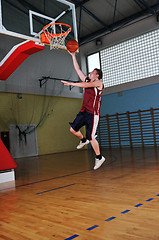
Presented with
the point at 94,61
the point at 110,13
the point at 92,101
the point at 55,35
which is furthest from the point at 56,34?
the point at 94,61

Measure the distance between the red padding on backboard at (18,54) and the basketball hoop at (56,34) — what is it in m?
0.26

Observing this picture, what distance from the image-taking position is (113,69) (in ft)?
42.8

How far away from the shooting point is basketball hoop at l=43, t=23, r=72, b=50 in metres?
4.98

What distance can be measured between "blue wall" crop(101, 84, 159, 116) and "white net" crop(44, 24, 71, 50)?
738cm

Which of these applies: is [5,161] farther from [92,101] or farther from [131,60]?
[131,60]

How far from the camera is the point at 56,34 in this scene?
5.03 m

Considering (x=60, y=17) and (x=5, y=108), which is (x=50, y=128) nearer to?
(x=5, y=108)

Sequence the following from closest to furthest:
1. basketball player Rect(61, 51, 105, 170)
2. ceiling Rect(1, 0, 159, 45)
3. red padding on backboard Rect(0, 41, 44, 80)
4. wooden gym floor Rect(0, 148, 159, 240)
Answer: wooden gym floor Rect(0, 148, 159, 240)
basketball player Rect(61, 51, 105, 170)
red padding on backboard Rect(0, 41, 44, 80)
ceiling Rect(1, 0, 159, 45)

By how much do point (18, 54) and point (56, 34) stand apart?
89cm

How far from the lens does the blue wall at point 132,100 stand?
11.6 m

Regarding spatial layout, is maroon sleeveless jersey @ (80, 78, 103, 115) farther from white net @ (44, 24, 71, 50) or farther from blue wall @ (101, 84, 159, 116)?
blue wall @ (101, 84, 159, 116)

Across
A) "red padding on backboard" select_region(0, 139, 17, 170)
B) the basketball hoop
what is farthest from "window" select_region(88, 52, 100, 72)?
"red padding on backboard" select_region(0, 139, 17, 170)

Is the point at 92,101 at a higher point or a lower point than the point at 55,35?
lower

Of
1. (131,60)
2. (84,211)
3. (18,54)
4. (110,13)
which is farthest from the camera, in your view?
(131,60)
